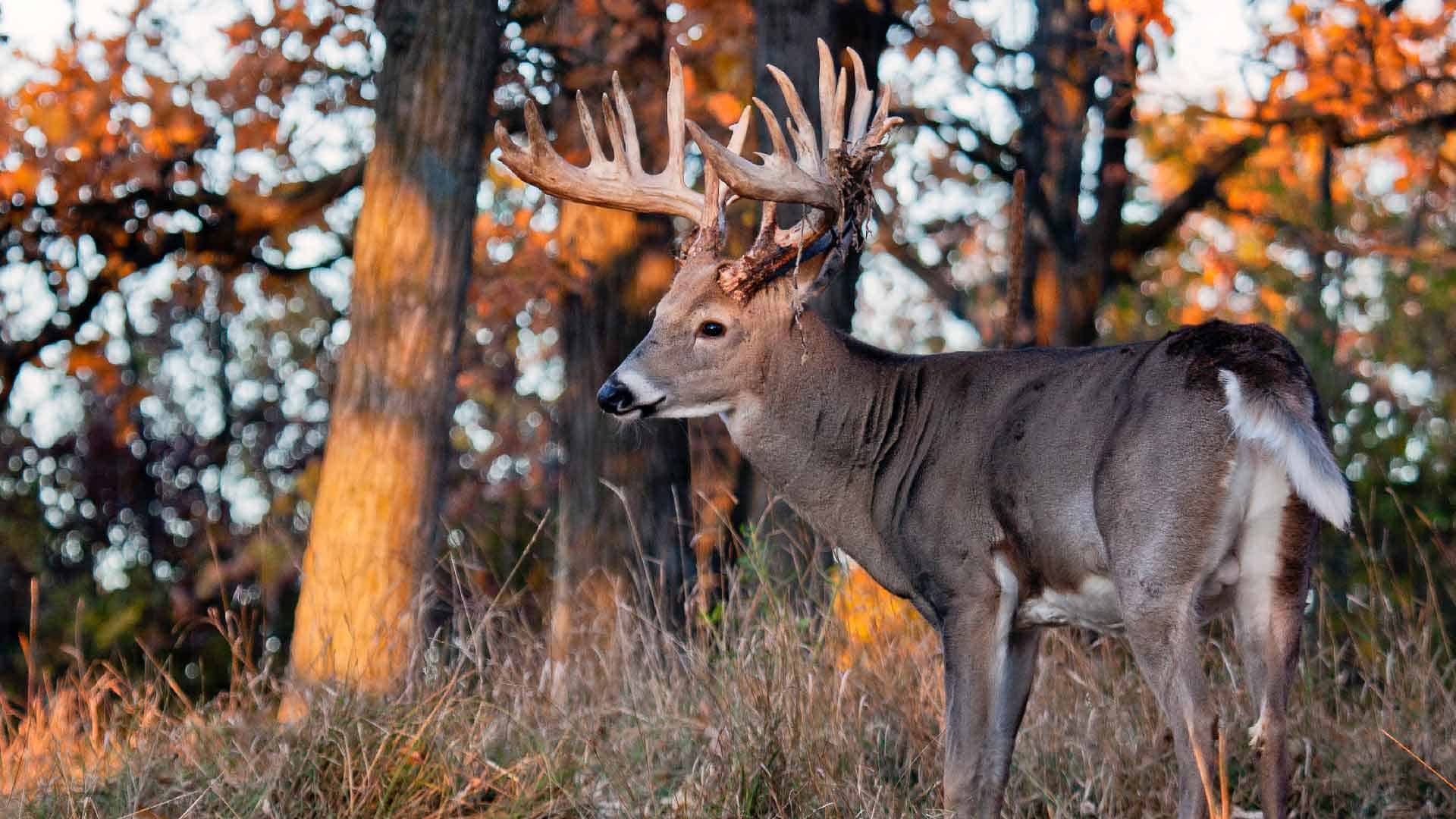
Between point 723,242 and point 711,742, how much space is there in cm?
194

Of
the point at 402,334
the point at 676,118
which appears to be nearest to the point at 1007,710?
the point at 676,118

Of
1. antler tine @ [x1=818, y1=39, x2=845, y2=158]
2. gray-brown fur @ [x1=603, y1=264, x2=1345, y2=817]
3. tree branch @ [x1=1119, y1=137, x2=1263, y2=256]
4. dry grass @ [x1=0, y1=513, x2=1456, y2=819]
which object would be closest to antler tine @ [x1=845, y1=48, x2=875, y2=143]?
antler tine @ [x1=818, y1=39, x2=845, y2=158]

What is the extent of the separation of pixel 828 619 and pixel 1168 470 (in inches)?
70.3

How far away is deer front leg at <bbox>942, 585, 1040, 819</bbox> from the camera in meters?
5.09

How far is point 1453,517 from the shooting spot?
12.2 metres

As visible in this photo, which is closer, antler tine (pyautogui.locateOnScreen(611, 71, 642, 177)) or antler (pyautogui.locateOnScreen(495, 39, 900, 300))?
antler (pyautogui.locateOnScreen(495, 39, 900, 300))

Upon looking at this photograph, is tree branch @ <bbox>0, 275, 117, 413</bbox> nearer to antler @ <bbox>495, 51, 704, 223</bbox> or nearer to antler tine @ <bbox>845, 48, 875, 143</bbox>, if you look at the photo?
antler @ <bbox>495, 51, 704, 223</bbox>

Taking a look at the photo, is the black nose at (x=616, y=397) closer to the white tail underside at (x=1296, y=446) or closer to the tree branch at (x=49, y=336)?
the white tail underside at (x=1296, y=446)

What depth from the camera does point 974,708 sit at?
5.10 metres

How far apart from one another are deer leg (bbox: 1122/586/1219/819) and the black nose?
81.0 inches

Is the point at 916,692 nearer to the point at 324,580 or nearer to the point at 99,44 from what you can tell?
the point at 324,580

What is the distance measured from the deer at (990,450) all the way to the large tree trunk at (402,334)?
110cm

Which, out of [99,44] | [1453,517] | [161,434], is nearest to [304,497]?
[161,434]

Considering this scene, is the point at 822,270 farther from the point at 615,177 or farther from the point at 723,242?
the point at 615,177
